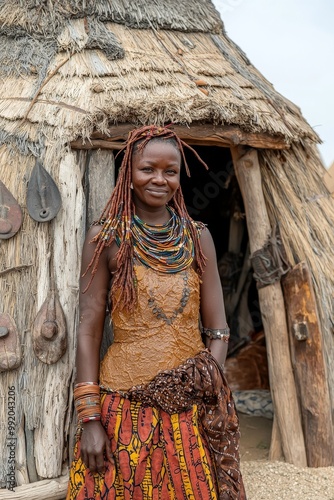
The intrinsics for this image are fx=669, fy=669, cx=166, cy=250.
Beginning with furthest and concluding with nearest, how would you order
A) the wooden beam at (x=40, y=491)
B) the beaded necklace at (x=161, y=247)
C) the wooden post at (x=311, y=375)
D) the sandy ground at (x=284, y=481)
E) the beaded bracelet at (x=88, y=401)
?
the wooden post at (x=311, y=375) < the sandy ground at (x=284, y=481) < the wooden beam at (x=40, y=491) < the beaded necklace at (x=161, y=247) < the beaded bracelet at (x=88, y=401)

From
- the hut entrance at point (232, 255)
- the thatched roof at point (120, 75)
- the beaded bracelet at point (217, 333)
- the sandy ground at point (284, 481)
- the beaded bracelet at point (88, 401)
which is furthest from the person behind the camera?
the hut entrance at point (232, 255)

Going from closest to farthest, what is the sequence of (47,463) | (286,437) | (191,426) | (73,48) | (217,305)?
(191,426), (217,305), (47,463), (73,48), (286,437)

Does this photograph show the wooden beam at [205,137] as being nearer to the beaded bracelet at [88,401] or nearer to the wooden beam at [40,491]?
the beaded bracelet at [88,401]

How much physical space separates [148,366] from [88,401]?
0.94ft

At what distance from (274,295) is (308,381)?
590 millimetres

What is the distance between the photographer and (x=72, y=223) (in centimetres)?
366

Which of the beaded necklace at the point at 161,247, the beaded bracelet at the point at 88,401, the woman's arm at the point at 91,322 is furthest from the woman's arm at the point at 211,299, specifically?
the beaded bracelet at the point at 88,401

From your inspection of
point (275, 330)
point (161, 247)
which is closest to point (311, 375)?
point (275, 330)

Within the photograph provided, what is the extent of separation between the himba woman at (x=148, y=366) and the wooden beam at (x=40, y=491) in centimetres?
72

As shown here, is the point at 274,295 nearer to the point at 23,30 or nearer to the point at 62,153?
the point at 62,153

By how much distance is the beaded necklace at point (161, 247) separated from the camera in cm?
285

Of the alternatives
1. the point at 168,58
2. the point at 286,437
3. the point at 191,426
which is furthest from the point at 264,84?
the point at 191,426

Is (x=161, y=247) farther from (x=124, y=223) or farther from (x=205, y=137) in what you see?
(x=205, y=137)

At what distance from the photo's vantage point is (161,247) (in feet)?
9.40
